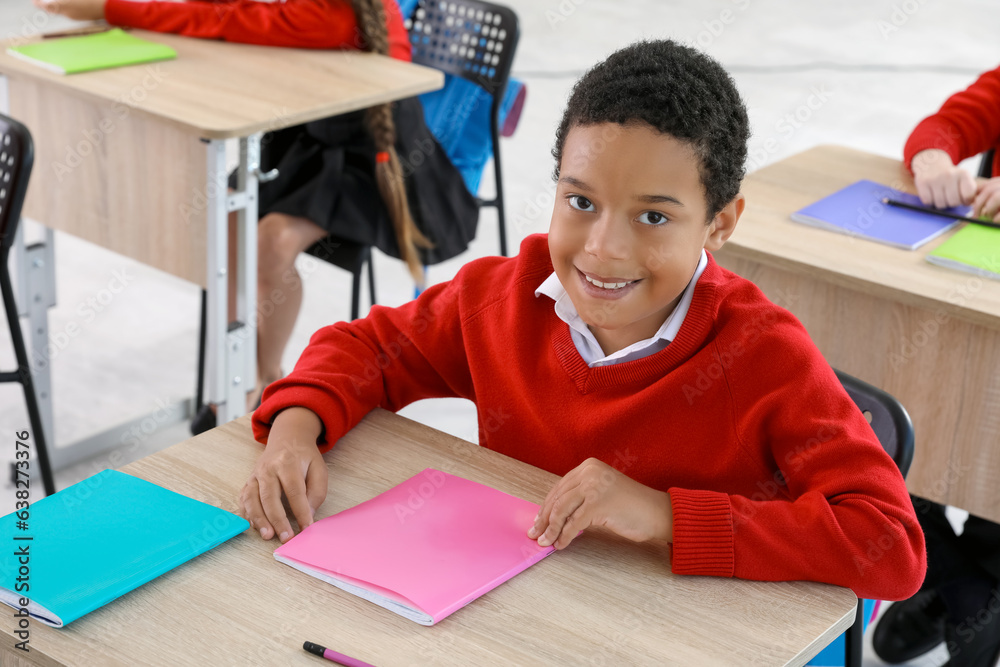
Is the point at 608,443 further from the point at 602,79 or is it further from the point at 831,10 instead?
the point at 831,10

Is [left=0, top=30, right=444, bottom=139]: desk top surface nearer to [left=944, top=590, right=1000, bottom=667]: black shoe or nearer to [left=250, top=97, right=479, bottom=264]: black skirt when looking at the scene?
[left=250, top=97, right=479, bottom=264]: black skirt

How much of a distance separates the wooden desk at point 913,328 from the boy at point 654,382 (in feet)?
2.02

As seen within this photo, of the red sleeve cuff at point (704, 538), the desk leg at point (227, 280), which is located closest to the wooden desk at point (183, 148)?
the desk leg at point (227, 280)

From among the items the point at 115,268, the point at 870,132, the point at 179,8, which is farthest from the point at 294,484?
the point at 870,132

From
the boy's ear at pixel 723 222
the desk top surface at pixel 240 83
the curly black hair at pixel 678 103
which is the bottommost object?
the desk top surface at pixel 240 83

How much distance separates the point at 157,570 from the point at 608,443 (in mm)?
478

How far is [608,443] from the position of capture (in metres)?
1.16

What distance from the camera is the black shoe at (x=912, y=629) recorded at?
193cm

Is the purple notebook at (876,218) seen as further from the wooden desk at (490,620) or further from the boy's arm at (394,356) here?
the wooden desk at (490,620)

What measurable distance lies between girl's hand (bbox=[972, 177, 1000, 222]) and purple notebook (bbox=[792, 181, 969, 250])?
21 mm

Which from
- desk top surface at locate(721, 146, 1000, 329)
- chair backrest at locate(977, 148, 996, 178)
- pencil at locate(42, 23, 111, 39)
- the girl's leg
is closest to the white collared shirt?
desk top surface at locate(721, 146, 1000, 329)

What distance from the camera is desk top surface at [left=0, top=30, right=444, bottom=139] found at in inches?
78.9

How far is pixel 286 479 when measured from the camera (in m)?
1.04

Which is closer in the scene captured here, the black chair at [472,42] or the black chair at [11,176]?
the black chair at [11,176]
